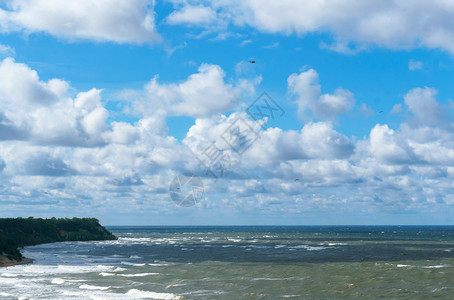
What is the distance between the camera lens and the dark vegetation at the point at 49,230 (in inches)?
4542

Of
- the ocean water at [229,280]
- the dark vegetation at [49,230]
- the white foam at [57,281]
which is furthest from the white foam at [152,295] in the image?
the dark vegetation at [49,230]

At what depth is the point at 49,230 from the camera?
447 ft

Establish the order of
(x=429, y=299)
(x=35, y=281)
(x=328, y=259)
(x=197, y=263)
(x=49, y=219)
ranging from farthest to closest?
1. (x=49, y=219)
2. (x=328, y=259)
3. (x=197, y=263)
4. (x=35, y=281)
5. (x=429, y=299)

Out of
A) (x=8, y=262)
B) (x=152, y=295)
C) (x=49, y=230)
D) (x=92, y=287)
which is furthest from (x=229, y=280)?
(x=49, y=230)

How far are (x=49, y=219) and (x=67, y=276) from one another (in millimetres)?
108048

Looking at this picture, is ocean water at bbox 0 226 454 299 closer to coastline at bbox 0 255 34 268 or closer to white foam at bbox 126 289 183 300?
white foam at bbox 126 289 183 300

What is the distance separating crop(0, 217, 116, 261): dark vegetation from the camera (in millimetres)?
115375

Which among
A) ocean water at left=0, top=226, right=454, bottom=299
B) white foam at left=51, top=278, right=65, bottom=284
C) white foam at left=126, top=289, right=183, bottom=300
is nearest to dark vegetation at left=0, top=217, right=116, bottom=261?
ocean water at left=0, top=226, right=454, bottom=299

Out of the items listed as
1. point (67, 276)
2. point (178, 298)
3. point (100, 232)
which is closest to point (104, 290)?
point (178, 298)

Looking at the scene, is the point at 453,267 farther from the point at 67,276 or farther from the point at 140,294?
the point at 67,276

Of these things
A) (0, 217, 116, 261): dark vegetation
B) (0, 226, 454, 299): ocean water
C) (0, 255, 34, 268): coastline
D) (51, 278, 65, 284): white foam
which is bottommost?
(0, 226, 454, 299): ocean water

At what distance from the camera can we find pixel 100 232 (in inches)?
6088

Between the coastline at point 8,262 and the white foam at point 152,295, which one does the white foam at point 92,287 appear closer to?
the white foam at point 152,295

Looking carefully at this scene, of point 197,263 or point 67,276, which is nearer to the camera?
point 67,276
